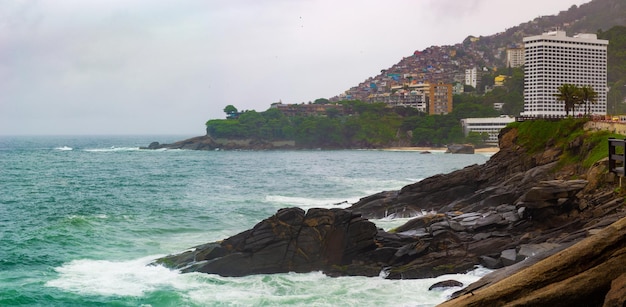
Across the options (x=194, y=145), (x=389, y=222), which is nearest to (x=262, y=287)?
(x=389, y=222)

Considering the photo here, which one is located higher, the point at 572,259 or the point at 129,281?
the point at 572,259

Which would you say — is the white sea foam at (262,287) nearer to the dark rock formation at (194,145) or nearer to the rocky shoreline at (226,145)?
the rocky shoreline at (226,145)

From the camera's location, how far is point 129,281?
95.6 feet

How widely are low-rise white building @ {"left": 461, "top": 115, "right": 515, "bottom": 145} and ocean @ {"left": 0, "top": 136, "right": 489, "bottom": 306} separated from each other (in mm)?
81703

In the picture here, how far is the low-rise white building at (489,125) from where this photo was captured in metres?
166

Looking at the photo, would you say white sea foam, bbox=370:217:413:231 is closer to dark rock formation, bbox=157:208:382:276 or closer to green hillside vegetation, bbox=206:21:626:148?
dark rock formation, bbox=157:208:382:276

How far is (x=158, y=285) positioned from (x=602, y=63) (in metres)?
174

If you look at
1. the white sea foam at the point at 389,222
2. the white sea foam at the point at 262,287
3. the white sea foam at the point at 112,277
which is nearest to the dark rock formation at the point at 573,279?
the white sea foam at the point at 262,287

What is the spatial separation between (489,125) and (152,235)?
139488 millimetres

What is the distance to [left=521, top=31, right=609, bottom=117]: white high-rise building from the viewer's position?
174125mm

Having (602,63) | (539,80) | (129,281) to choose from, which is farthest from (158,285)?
(602,63)

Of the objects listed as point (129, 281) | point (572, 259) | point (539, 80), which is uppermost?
point (539, 80)

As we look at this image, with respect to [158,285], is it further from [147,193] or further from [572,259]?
[147,193]

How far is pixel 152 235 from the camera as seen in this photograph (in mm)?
41312
